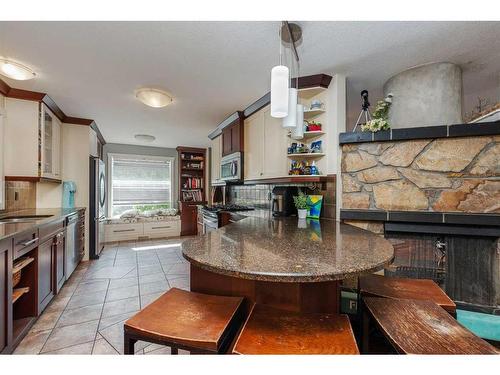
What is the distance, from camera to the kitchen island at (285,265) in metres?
0.84

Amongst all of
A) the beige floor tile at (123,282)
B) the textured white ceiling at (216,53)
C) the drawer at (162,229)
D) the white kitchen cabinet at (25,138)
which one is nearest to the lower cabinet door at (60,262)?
the beige floor tile at (123,282)

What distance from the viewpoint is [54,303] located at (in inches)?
93.7

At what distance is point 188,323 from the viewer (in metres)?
0.88

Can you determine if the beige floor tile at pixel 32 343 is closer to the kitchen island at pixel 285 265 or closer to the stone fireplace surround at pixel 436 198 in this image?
the kitchen island at pixel 285 265

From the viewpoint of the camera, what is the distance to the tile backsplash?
237cm

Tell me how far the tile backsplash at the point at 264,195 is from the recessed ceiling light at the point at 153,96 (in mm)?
1766

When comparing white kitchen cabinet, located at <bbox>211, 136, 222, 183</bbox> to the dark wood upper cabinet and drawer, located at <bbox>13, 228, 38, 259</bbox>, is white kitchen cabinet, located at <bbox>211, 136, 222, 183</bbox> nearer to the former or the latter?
the dark wood upper cabinet

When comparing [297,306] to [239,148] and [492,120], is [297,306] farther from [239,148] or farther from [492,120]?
[239,148]

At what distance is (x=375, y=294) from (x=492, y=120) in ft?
6.12

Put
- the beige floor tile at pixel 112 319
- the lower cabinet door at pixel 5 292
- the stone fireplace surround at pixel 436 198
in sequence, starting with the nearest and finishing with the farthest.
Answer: the lower cabinet door at pixel 5 292
the stone fireplace surround at pixel 436 198
the beige floor tile at pixel 112 319

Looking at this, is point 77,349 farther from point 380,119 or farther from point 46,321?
point 380,119

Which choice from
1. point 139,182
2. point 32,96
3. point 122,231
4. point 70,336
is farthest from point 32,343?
point 139,182

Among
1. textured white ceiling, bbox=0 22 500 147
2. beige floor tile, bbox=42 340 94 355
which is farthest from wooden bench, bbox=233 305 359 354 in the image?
textured white ceiling, bbox=0 22 500 147

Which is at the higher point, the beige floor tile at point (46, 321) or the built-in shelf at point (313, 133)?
the built-in shelf at point (313, 133)
